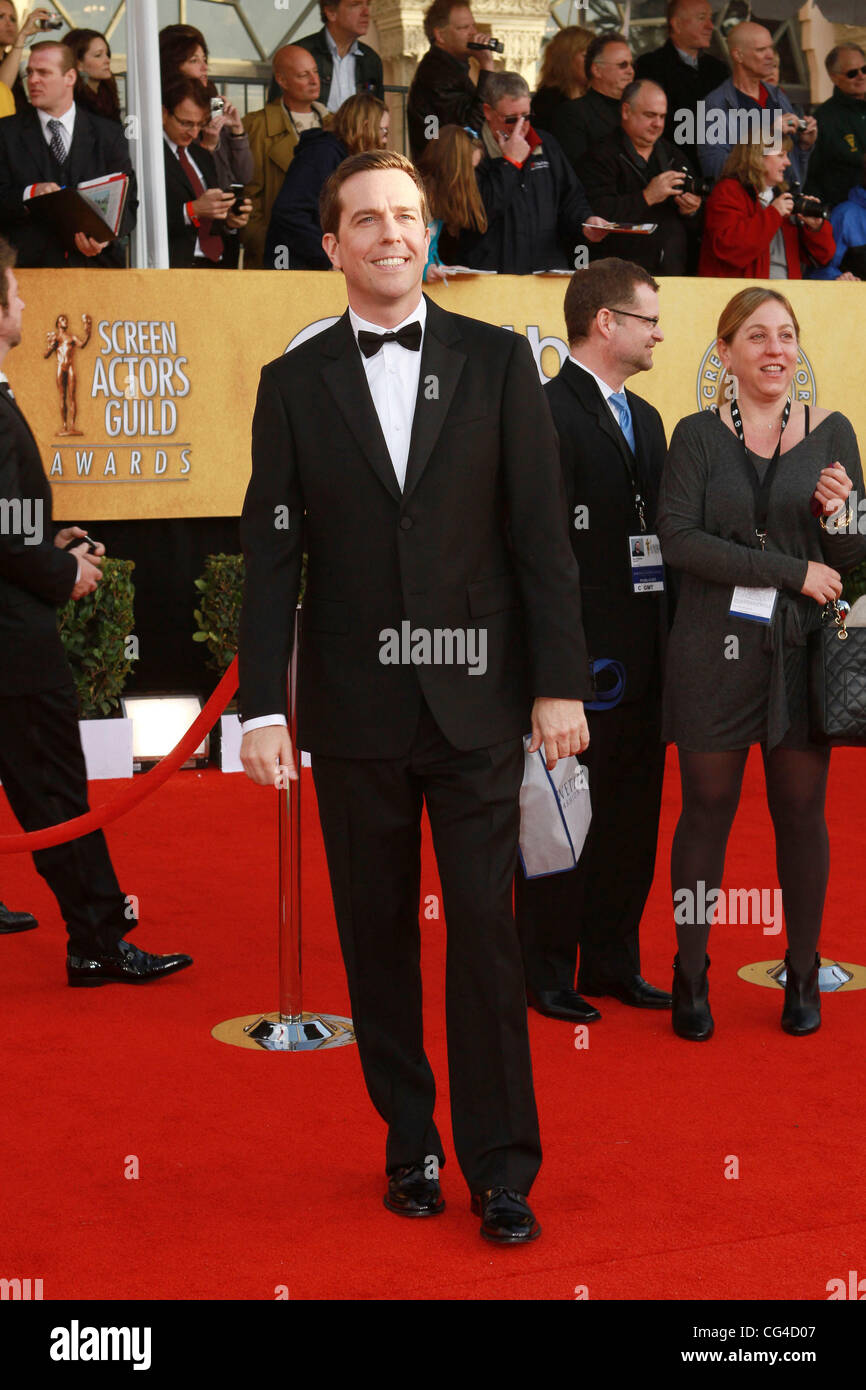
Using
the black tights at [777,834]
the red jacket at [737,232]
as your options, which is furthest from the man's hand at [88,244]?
the black tights at [777,834]

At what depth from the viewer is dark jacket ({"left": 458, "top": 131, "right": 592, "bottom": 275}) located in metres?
8.06

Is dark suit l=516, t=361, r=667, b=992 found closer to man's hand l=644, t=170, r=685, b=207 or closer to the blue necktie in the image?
the blue necktie

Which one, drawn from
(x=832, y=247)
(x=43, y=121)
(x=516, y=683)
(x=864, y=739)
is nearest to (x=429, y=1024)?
(x=864, y=739)

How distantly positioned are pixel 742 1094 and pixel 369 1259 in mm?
1184

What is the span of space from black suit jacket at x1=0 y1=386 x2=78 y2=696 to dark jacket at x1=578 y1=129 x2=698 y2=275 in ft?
14.9

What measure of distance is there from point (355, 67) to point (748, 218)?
2.17m

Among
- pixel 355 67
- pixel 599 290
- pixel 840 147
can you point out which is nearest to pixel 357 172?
pixel 599 290

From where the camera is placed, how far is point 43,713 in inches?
179

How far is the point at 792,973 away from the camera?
169 inches

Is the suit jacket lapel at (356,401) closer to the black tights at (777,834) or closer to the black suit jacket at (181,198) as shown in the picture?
the black tights at (777,834)

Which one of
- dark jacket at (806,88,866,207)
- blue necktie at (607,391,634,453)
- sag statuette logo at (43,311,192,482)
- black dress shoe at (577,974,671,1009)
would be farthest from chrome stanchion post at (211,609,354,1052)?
dark jacket at (806,88,866,207)

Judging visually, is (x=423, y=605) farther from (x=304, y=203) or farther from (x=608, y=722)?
(x=304, y=203)

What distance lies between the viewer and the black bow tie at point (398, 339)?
300 centimetres

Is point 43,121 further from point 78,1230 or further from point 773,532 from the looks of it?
point 78,1230
